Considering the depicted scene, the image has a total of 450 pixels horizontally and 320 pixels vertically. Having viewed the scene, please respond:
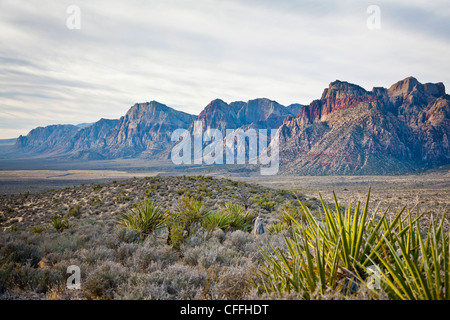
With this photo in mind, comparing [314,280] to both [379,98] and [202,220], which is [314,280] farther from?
[379,98]

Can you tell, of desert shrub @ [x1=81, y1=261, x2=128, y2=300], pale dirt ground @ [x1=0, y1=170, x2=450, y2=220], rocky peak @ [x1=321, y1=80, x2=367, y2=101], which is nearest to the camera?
desert shrub @ [x1=81, y1=261, x2=128, y2=300]

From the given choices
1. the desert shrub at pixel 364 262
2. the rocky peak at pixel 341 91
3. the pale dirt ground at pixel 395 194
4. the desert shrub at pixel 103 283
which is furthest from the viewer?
the rocky peak at pixel 341 91

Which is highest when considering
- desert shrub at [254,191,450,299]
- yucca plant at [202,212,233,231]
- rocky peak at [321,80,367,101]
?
rocky peak at [321,80,367,101]

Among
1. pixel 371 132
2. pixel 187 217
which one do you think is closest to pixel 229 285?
pixel 187 217

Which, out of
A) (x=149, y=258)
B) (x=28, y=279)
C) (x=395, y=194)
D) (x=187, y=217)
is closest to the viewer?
(x=28, y=279)

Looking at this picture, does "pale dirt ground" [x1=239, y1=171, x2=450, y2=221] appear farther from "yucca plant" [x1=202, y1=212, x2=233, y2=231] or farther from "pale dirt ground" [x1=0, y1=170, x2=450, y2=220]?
"yucca plant" [x1=202, y1=212, x2=233, y2=231]

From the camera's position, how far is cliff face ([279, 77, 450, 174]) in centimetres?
8806

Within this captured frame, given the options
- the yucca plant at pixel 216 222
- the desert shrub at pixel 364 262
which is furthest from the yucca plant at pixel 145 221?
the desert shrub at pixel 364 262

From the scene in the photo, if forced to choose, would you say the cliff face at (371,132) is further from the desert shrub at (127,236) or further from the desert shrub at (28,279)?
the desert shrub at (28,279)

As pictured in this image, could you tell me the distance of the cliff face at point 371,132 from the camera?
289ft

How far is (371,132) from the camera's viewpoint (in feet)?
303

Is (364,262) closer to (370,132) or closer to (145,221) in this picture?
(145,221)

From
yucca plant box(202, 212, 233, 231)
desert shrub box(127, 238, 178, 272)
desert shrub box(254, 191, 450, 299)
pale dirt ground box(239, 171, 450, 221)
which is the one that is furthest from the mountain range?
desert shrub box(254, 191, 450, 299)
